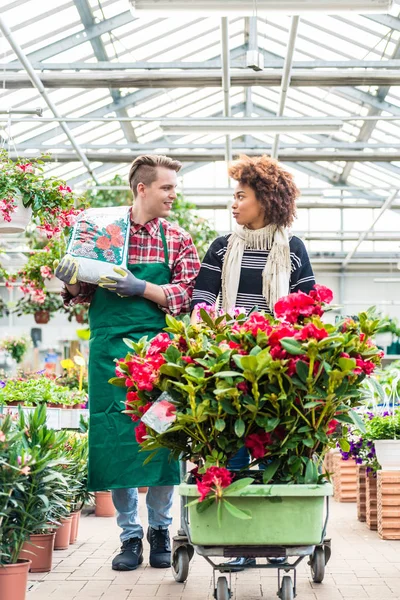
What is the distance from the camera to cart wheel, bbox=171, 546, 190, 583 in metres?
2.97

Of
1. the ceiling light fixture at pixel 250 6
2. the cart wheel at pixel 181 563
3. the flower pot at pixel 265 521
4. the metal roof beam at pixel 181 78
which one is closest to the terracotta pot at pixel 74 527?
the cart wheel at pixel 181 563

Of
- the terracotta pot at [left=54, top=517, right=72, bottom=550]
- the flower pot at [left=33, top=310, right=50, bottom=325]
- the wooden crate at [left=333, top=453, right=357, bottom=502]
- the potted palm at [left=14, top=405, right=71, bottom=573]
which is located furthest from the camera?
the flower pot at [left=33, top=310, right=50, bottom=325]

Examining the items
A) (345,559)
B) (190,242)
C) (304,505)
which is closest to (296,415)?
(304,505)

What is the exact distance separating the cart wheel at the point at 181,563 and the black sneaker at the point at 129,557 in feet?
0.96

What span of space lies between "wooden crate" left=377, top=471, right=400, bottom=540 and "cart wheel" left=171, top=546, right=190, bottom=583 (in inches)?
59.8

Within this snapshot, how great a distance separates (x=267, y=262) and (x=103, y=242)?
609 millimetres

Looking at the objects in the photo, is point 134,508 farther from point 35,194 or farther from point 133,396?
point 35,194

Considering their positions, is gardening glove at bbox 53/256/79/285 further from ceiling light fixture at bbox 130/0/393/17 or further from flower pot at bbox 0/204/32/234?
ceiling light fixture at bbox 130/0/393/17

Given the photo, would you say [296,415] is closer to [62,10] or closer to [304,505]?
[304,505]

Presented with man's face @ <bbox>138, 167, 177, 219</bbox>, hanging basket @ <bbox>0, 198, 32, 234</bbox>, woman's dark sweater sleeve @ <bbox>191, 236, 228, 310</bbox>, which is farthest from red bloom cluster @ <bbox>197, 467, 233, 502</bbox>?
hanging basket @ <bbox>0, 198, 32, 234</bbox>

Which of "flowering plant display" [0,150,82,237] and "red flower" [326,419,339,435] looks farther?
"flowering plant display" [0,150,82,237]

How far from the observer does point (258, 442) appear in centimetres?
227

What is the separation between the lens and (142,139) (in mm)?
13719

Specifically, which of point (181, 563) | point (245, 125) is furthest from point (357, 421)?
Answer: point (245, 125)
